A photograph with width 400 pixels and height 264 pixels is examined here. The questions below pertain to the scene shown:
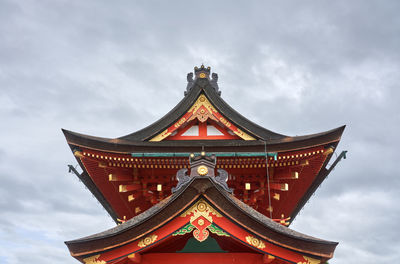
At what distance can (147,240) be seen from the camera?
219 inches

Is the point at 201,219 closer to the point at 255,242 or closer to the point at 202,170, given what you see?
the point at 202,170

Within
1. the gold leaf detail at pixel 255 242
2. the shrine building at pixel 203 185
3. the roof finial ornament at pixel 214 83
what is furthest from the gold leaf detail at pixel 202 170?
the roof finial ornament at pixel 214 83

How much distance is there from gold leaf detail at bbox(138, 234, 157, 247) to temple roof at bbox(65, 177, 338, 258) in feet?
0.44

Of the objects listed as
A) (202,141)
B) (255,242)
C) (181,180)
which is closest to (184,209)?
(181,180)

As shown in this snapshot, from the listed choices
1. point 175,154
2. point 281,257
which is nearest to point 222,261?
point 281,257

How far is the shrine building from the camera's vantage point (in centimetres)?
548

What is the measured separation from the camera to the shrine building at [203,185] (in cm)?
548

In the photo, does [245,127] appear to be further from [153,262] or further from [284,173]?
[153,262]

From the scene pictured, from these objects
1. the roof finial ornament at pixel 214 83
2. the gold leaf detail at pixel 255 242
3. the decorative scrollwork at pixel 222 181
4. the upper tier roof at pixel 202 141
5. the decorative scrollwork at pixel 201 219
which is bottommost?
the gold leaf detail at pixel 255 242

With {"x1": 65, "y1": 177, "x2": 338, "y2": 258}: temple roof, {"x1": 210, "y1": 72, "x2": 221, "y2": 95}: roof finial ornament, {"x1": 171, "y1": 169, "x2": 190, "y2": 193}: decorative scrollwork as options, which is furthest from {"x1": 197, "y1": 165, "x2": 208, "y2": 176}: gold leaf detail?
{"x1": 210, "y1": 72, "x2": 221, "y2": 95}: roof finial ornament

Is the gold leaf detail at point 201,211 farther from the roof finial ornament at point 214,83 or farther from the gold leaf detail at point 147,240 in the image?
the roof finial ornament at point 214,83

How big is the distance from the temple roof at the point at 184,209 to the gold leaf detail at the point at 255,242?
0.13m

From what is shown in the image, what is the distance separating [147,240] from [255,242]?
181 centimetres

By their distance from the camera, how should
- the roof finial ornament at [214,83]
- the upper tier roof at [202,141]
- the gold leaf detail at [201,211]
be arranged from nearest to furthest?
the gold leaf detail at [201,211] < the upper tier roof at [202,141] < the roof finial ornament at [214,83]
